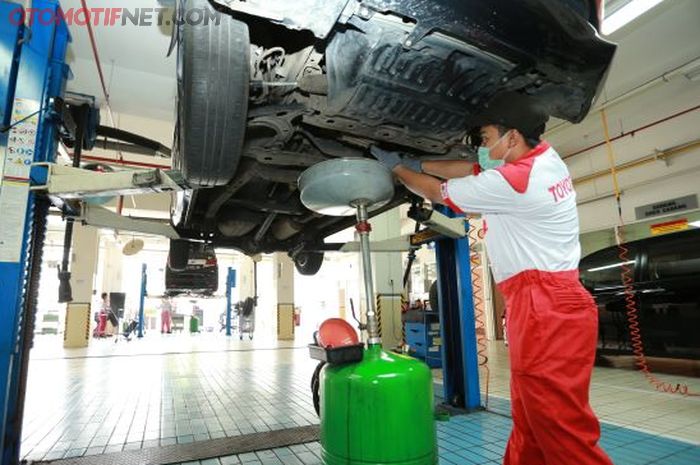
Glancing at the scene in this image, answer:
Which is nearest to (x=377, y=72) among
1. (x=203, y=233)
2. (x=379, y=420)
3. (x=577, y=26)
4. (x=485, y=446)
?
(x=577, y=26)

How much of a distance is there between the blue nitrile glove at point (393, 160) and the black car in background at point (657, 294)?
335 centimetres

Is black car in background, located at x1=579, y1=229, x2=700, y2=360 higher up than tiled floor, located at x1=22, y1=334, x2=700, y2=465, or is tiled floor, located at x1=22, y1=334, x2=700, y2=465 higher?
black car in background, located at x1=579, y1=229, x2=700, y2=360

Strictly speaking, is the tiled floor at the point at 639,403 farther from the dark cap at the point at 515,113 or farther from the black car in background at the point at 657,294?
Result: the dark cap at the point at 515,113

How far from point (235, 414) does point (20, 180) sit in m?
1.96

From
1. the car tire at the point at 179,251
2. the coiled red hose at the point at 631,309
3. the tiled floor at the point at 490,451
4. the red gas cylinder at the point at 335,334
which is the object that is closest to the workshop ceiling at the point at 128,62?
the car tire at the point at 179,251

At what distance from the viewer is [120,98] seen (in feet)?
15.2

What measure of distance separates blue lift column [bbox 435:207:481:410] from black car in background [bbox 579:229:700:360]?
223 cm

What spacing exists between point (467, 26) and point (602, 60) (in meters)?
0.52

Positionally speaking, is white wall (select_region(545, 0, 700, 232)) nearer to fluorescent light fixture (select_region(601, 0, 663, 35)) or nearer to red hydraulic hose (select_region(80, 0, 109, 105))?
Result: fluorescent light fixture (select_region(601, 0, 663, 35))

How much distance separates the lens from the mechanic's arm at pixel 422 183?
1.42 m

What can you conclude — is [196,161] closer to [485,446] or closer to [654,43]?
[485,446]

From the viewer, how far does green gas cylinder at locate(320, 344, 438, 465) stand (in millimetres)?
1129

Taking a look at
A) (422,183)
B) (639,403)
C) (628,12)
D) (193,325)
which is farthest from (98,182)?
(193,325)

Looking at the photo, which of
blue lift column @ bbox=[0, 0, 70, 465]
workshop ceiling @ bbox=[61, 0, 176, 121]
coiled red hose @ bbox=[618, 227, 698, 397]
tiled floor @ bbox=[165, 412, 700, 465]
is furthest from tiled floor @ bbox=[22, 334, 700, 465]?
workshop ceiling @ bbox=[61, 0, 176, 121]
